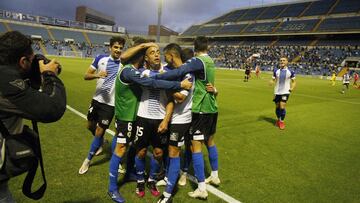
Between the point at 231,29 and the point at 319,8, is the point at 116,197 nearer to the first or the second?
the point at 319,8

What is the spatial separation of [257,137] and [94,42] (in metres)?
80.8

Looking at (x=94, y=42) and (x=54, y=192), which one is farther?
(x=94, y=42)

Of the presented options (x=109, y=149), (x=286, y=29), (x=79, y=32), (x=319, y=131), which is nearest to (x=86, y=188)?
(x=109, y=149)

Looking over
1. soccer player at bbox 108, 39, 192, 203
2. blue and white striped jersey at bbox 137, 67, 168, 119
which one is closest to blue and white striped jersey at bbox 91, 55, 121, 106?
soccer player at bbox 108, 39, 192, 203

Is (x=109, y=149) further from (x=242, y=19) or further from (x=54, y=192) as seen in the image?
(x=242, y=19)

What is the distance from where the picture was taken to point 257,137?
27.7 ft

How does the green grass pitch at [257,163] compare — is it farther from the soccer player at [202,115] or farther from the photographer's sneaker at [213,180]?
the soccer player at [202,115]

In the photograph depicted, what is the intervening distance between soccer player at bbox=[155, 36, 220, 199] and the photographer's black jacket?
2.48 m

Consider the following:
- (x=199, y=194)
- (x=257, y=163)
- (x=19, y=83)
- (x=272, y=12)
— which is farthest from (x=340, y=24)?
(x=19, y=83)

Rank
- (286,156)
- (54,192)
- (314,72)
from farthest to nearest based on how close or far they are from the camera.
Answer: (314,72) < (286,156) < (54,192)

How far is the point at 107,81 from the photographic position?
18.3 feet

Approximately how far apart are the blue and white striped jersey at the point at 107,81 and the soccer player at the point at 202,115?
166cm

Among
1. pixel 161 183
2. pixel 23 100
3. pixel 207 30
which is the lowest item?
pixel 161 183

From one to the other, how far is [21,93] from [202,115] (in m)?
3.17
